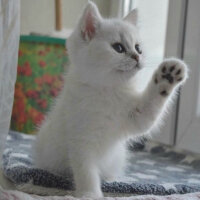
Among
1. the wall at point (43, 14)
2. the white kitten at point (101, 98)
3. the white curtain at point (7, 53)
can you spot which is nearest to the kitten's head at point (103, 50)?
the white kitten at point (101, 98)

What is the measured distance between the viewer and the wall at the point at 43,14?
6.56ft

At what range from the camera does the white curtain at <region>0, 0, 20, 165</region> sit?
2.66 feet

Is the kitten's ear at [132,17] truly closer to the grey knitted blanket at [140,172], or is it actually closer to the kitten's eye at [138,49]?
the kitten's eye at [138,49]

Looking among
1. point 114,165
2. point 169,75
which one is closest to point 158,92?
point 169,75

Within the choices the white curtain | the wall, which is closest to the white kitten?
the white curtain

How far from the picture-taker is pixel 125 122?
0.99 meters

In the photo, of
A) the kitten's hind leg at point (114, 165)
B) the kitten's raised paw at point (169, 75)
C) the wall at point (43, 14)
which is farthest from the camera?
the wall at point (43, 14)

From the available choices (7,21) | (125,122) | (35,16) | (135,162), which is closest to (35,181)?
(125,122)

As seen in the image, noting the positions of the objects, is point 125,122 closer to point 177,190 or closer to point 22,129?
point 177,190

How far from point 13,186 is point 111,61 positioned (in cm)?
42

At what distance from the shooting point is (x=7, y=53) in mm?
837

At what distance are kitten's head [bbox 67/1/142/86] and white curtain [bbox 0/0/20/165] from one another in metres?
0.18

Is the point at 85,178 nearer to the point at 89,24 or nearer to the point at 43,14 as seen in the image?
the point at 89,24

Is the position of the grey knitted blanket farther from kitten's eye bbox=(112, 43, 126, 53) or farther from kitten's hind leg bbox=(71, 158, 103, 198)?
kitten's eye bbox=(112, 43, 126, 53)
